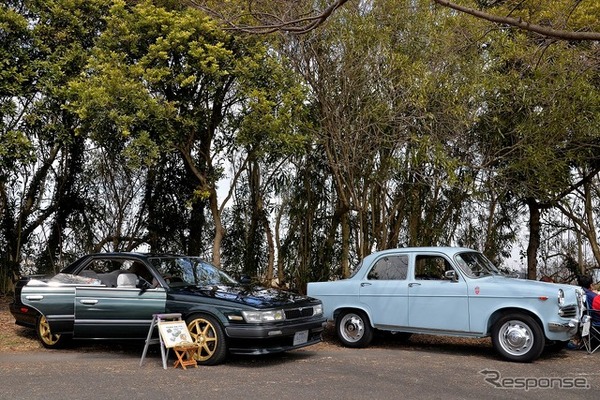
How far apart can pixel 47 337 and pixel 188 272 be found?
8.06ft

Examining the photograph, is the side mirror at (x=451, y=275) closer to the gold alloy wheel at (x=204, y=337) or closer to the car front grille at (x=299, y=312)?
the car front grille at (x=299, y=312)

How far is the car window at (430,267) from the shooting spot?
9.97 m

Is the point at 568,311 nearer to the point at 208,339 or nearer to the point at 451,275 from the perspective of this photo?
the point at 451,275

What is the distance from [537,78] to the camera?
12.4 metres

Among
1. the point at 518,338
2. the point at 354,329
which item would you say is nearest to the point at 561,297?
the point at 518,338

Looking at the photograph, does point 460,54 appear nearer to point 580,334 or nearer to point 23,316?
point 580,334

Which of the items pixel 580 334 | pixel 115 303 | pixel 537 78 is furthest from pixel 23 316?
pixel 537 78

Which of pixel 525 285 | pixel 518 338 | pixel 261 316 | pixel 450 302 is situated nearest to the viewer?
pixel 261 316

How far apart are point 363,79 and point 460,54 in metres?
2.06

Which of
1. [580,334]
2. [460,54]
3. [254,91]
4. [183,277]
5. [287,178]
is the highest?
[460,54]

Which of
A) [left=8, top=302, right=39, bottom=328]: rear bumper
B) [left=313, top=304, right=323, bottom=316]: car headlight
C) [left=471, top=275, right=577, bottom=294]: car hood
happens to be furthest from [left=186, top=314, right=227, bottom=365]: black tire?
[left=471, top=275, right=577, bottom=294]: car hood

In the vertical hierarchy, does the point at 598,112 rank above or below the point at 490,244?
above

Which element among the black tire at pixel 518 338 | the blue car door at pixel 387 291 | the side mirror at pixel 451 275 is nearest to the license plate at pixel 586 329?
the black tire at pixel 518 338

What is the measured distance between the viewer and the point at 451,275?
9.49 meters
